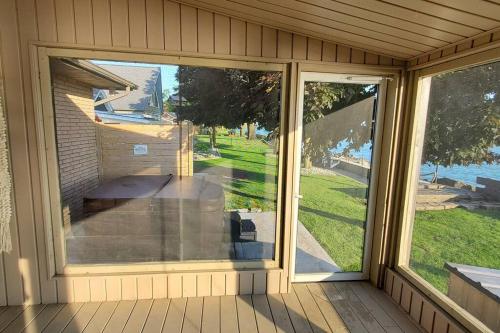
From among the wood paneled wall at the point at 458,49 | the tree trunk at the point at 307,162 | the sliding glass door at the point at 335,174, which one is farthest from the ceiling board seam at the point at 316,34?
the tree trunk at the point at 307,162

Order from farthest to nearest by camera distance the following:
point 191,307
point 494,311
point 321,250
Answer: point 321,250, point 191,307, point 494,311

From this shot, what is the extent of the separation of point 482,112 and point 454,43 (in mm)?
502

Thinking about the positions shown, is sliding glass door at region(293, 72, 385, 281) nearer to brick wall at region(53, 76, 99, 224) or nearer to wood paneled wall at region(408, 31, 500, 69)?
wood paneled wall at region(408, 31, 500, 69)

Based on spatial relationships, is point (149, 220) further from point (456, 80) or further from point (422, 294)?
point (456, 80)

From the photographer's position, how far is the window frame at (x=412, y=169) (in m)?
2.17

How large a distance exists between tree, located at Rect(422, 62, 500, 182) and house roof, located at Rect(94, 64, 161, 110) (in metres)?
2.22

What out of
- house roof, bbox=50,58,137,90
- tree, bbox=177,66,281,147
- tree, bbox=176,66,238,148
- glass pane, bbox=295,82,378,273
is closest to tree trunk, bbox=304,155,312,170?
glass pane, bbox=295,82,378,273

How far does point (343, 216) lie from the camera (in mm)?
2732

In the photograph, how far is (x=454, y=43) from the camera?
1.90m

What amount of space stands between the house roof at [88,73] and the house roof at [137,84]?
0.13 feet

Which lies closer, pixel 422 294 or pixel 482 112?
pixel 482 112

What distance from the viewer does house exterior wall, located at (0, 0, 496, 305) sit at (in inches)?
80.9

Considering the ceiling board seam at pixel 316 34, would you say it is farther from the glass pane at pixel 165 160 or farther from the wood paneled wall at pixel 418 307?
the wood paneled wall at pixel 418 307

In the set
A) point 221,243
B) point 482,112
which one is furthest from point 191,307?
point 482,112
